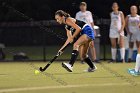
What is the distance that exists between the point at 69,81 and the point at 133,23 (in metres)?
6.35

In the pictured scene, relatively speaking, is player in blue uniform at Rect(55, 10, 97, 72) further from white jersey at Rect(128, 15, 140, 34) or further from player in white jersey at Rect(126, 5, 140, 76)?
white jersey at Rect(128, 15, 140, 34)

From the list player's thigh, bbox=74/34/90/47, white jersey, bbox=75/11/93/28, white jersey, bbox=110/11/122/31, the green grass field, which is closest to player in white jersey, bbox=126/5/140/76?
white jersey, bbox=110/11/122/31

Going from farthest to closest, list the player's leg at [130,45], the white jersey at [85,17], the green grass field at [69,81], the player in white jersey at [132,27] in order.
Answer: the player's leg at [130,45], the player in white jersey at [132,27], the white jersey at [85,17], the green grass field at [69,81]

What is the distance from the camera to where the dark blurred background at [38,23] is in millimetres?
22281

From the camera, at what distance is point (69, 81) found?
496 inches

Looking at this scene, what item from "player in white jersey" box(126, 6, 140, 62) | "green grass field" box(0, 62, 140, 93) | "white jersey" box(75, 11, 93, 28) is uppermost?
"white jersey" box(75, 11, 93, 28)

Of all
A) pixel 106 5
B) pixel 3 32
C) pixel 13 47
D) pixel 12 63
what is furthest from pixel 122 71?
pixel 106 5

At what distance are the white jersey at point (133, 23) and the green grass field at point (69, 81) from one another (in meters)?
2.78

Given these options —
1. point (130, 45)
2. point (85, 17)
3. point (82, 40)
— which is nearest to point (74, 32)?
point (82, 40)

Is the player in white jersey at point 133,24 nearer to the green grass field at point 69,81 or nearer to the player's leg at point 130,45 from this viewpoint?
the player's leg at point 130,45

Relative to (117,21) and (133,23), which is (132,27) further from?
(117,21)

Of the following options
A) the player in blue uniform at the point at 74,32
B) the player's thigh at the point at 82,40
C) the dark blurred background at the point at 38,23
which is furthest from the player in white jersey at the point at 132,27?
the player's thigh at the point at 82,40

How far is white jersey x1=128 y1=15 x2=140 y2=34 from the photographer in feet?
60.0

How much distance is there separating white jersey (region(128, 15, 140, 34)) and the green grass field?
109 inches
